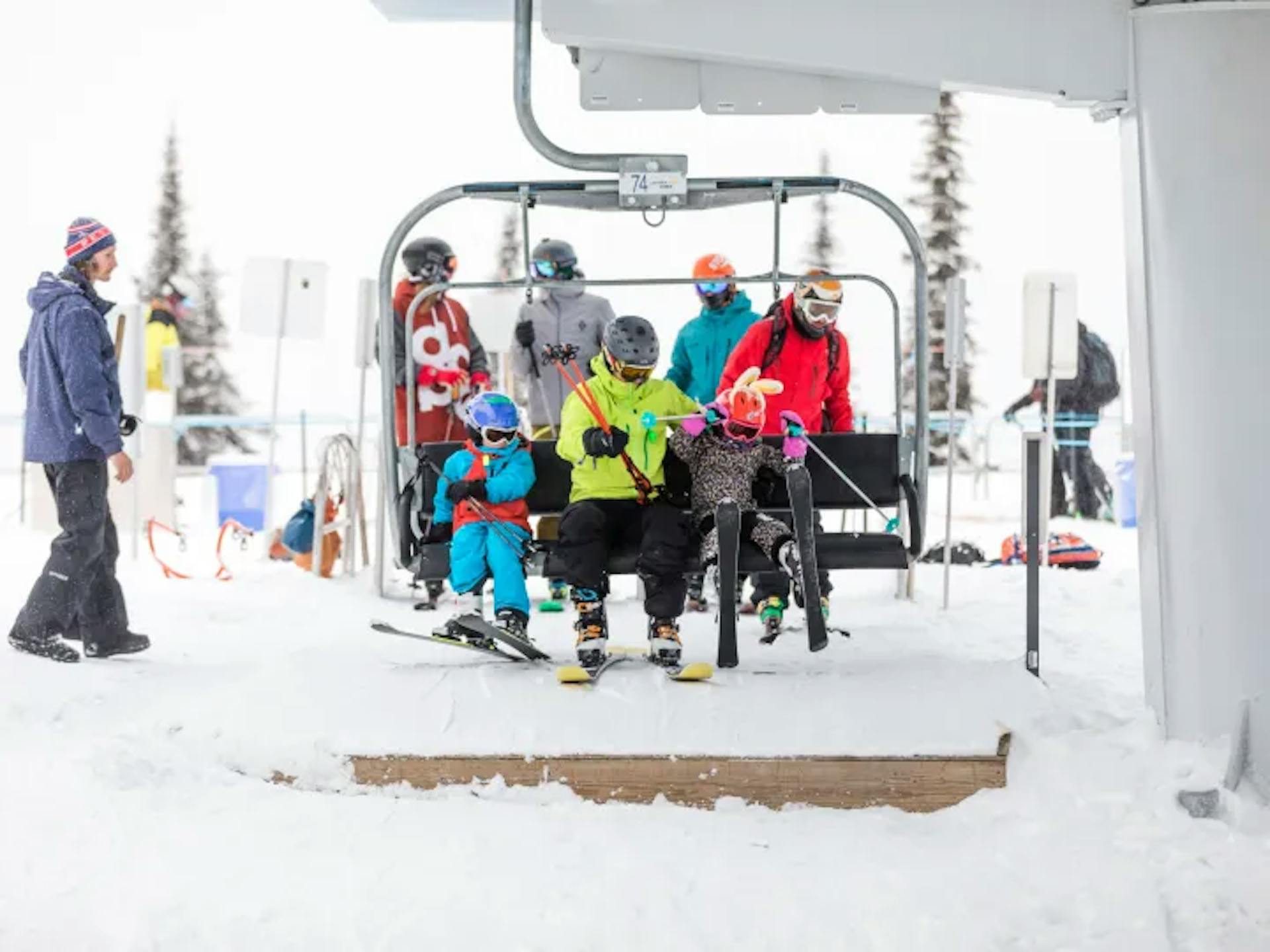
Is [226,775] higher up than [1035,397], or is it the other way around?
[1035,397]

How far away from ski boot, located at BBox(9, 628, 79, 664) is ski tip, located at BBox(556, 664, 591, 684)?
235 centimetres

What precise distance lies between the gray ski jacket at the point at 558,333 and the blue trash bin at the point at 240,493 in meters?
6.42

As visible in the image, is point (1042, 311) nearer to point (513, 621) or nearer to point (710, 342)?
point (710, 342)

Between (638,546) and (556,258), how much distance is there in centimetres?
260

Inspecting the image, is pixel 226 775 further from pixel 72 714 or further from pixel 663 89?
pixel 663 89

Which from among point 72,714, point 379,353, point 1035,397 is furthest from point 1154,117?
point 1035,397

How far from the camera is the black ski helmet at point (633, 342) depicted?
18.4 feet

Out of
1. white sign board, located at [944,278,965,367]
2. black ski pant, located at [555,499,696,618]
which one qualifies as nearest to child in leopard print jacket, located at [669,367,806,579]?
black ski pant, located at [555,499,696,618]

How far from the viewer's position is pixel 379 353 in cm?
567

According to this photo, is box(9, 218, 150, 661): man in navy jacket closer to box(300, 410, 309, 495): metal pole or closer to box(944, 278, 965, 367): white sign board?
box(944, 278, 965, 367): white sign board

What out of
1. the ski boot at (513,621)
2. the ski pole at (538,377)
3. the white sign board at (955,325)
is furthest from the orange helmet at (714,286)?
the ski boot at (513,621)

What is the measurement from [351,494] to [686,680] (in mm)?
4972

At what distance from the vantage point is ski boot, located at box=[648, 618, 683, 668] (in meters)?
5.45

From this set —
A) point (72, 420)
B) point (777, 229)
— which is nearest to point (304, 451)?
point (72, 420)
